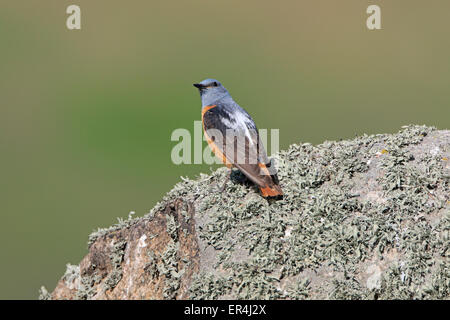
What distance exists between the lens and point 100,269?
19.9 feet

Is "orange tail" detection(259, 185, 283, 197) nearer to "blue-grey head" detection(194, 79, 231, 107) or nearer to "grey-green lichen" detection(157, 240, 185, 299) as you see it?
"grey-green lichen" detection(157, 240, 185, 299)

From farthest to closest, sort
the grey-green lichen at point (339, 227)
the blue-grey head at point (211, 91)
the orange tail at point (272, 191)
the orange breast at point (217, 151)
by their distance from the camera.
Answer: the blue-grey head at point (211, 91)
the orange breast at point (217, 151)
the orange tail at point (272, 191)
the grey-green lichen at point (339, 227)

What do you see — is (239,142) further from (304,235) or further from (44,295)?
(44,295)

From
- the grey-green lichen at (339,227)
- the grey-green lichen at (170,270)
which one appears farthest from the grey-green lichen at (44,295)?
the grey-green lichen at (339,227)

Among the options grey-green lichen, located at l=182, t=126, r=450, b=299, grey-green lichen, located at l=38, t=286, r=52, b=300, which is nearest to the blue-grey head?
grey-green lichen, located at l=182, t=126, r=450, b=299

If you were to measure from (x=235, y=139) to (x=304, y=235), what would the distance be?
2006mm

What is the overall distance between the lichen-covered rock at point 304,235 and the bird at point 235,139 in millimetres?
181

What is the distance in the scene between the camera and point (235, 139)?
22.6ft

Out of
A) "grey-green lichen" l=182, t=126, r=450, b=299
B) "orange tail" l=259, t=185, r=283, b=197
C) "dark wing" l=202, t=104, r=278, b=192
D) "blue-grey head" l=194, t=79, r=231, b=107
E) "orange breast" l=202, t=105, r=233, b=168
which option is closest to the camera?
"grey-green lichen" l=182, t=126, r=450, b=299

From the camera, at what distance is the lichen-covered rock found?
4.90 meters

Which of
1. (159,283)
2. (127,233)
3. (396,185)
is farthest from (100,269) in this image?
(396,185)

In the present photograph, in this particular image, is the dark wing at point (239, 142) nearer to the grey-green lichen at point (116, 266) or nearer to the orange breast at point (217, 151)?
the orange breast at point (217, 151)

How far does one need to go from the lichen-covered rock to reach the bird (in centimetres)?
18

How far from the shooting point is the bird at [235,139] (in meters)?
5.91
